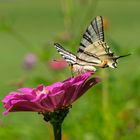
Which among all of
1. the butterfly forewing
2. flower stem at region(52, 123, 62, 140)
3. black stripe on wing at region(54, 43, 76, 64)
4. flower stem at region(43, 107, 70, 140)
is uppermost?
the butterfly forewing

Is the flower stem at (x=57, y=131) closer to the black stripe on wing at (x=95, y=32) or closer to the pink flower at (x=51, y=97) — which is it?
the pink flower at (x=51, y=97)

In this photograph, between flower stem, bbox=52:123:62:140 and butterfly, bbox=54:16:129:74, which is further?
butterfly, bbox=54:16:129:74

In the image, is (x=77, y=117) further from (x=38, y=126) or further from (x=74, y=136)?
(x=38, y=126)

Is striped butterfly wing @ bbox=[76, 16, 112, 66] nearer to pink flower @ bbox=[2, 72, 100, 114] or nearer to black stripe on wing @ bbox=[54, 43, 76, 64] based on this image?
black stripe on wing @ bbox=[54, 43, 76, 64]

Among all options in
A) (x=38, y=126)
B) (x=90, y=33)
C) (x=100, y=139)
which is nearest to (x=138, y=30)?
(x=38, y=126)

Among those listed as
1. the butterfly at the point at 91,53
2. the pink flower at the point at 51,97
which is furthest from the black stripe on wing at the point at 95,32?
the pink flower at the point at 51,97

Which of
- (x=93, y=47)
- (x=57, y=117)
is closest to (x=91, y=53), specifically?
(x=93, y=47)

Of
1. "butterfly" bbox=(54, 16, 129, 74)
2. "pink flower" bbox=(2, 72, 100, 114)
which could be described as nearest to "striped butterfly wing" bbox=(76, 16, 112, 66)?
"butterfly" bbox=(54, 16, 129, 74)
